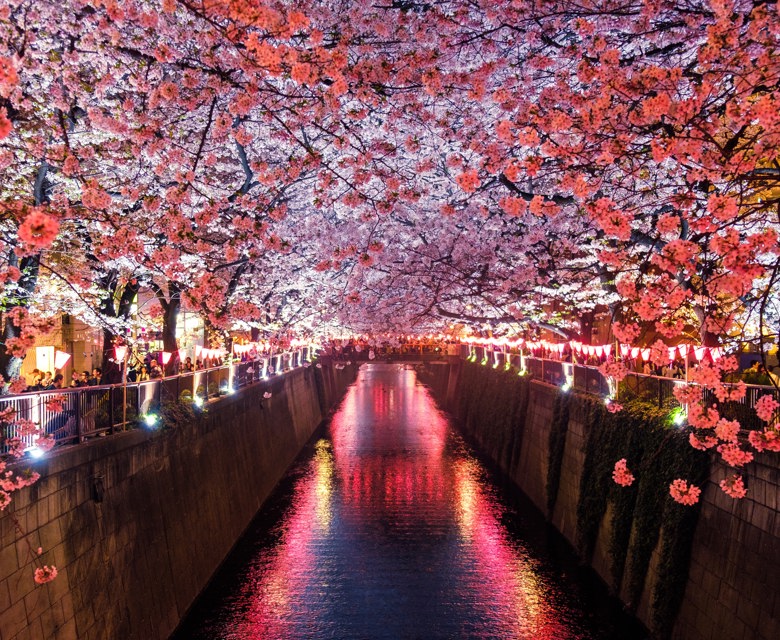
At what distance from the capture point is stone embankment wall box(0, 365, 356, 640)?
8.14 metres

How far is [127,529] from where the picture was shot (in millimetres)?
11516

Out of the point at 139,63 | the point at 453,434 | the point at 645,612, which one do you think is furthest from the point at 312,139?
the point at 453,434

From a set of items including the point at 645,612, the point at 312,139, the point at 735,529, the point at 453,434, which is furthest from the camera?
the point at 453,434

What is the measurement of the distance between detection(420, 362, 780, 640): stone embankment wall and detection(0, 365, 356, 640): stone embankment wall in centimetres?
687

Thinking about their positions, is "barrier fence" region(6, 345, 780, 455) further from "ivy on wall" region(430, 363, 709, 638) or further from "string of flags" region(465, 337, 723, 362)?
"string of flags" region(465, 337, 723, 362)

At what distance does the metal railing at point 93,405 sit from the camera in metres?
8.88

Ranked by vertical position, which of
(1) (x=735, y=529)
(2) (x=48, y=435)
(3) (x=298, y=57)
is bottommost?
(1) (x=735, y=529)

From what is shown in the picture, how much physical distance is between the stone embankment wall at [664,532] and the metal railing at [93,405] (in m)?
7.28

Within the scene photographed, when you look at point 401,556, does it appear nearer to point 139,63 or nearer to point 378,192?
point 378,192

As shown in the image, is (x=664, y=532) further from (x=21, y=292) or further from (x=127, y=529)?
(x=21, y=292)

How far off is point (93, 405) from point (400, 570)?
9.34 m

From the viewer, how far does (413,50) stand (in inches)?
393

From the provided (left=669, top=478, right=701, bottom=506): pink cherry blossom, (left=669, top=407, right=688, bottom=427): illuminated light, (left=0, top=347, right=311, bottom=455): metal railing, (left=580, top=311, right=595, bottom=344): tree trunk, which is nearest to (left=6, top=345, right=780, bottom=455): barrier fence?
(left=0, top=347, right=311, bottom=455): metal railing

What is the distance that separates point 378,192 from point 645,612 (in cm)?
1129
